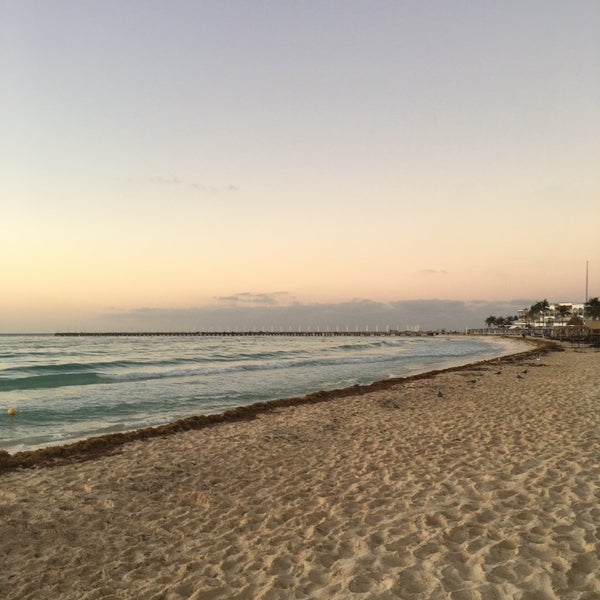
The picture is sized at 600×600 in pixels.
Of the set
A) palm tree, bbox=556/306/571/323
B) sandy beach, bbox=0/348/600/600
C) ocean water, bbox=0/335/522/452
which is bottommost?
ocean water, bbox=0/335/522/452

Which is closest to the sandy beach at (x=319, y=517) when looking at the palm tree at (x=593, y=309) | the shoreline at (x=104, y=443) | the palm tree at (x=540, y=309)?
the shoreline at (x=104, y=443)

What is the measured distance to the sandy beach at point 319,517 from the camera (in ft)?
13.8

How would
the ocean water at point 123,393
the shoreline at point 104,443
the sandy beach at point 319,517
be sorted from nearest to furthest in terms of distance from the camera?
the sandy beach at point 319,517 → the shoreline at point 104,443 → the ocean water at point 123,393

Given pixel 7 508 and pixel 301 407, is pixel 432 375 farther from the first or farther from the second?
pixel 7 508

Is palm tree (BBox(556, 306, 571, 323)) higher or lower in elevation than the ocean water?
higher

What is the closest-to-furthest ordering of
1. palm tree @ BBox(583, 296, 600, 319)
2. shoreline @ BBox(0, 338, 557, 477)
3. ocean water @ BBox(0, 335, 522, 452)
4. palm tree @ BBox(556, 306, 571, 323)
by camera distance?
shoreline @ BBox(0, 338, 557, 477) < ocean water @ BBox(0, 335, 522, 452) < palm tree @ BBox(583, 296, 600, 319) < palm tree @ BBox(556, 306, 571, 323)

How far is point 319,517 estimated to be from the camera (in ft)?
18.6

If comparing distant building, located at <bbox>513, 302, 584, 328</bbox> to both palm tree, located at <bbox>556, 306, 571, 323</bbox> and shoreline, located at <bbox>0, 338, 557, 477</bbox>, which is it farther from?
shoreline, located at <bbox>0, 338, 557, 477</bbox>

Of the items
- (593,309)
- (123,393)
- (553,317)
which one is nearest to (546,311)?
(553,317)

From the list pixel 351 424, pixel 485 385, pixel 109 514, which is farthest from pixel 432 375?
pixel 109 514

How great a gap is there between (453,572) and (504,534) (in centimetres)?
102

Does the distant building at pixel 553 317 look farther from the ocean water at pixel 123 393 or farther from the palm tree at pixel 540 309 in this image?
the ocean water at pixel 123 393

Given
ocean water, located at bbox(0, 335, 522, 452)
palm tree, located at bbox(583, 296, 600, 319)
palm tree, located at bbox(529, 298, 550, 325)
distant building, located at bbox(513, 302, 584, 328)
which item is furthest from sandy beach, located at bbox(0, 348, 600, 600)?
palm tree, located at bbox(529, 298, 550, 325)

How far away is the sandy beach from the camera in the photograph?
13.8 ft
